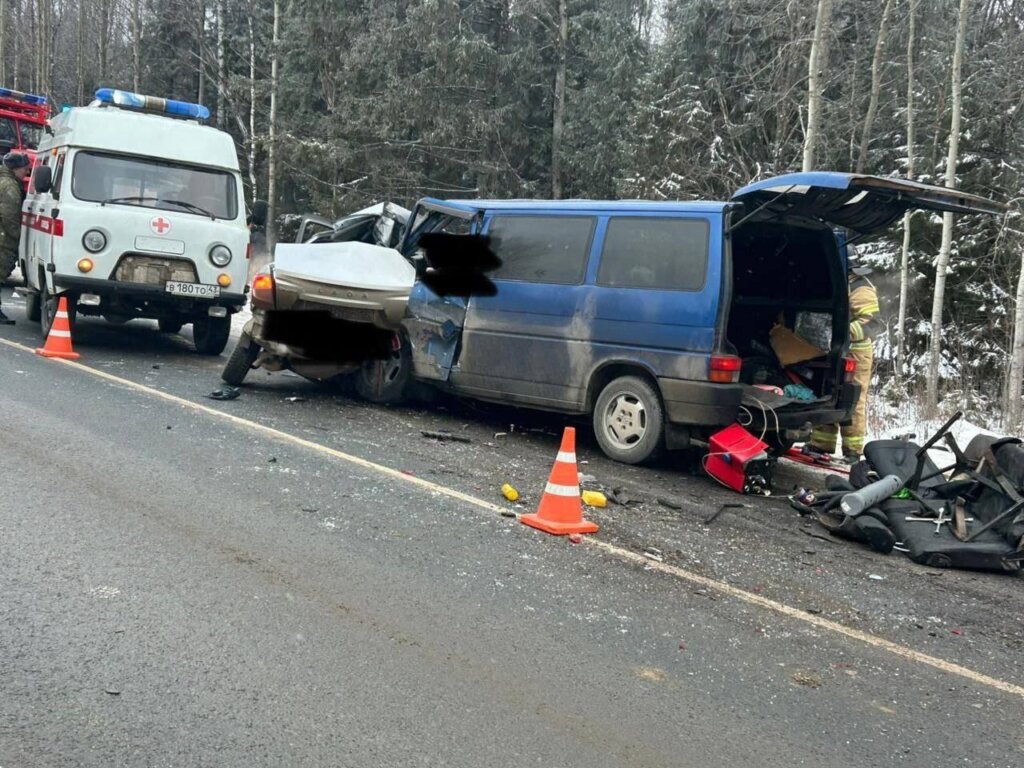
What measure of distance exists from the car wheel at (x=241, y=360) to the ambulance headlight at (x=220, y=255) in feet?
5.65

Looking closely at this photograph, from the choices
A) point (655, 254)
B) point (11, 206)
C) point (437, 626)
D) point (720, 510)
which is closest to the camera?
point (437, 626)

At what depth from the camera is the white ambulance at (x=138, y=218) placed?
9.91 m

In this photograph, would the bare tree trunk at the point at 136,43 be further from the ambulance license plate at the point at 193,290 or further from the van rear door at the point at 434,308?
the van rear door at the point at 434,308

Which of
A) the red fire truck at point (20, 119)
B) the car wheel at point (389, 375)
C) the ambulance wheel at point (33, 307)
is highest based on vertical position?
the red fire truck at point (20, 119)

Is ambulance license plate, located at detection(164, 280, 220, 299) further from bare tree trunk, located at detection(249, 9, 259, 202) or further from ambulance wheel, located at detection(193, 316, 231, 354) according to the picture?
bare tree trunk, located at detection(249, 9, 259, 202)

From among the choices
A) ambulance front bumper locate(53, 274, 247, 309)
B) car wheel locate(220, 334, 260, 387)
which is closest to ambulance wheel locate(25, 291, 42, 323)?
ambulance front bumper locate(53, 274, 247, 309)

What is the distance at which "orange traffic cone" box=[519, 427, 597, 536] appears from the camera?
17.9ft

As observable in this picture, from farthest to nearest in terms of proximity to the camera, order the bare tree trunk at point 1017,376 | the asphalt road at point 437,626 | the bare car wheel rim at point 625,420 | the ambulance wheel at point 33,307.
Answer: the ambulance wheel at point 33,307
the bare tree trunk at point 1017,376
the bare car wheel rim at point 625,420
the asphalt road at point 437,626

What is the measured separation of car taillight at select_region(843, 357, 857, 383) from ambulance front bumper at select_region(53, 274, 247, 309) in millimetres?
6695

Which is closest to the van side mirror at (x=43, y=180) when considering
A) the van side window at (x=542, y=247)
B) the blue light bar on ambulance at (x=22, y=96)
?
the van side window at (x=542, y=247)

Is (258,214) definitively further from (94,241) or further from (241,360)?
(241,360)

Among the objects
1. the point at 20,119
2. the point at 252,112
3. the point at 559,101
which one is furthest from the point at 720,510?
the point at 252,112

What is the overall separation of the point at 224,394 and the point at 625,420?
383 cm

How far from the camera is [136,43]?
118 ft
